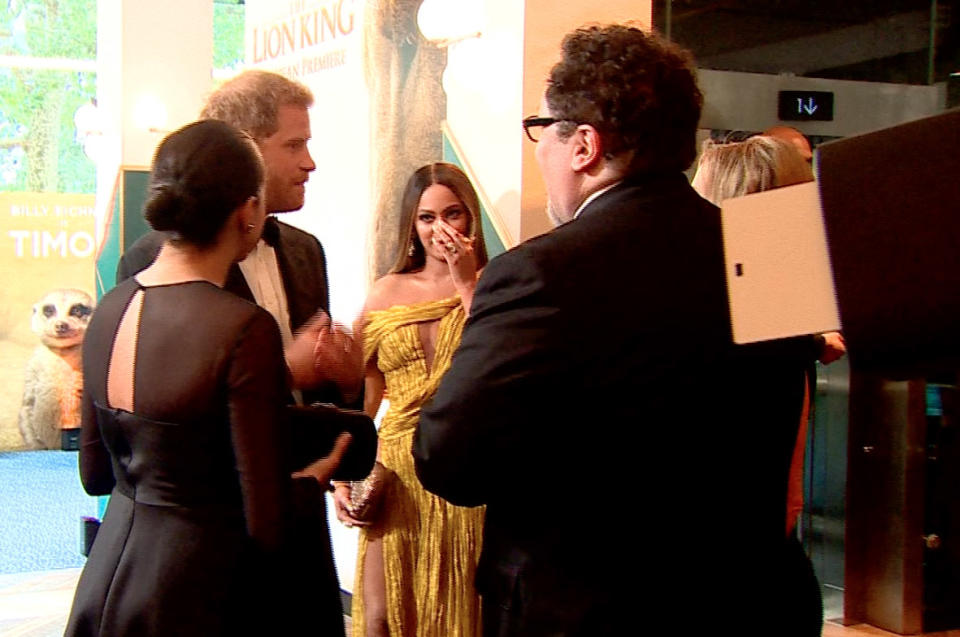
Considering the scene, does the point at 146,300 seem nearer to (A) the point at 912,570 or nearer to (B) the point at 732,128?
(A) the point at 912,570

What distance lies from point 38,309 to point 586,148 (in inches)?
373

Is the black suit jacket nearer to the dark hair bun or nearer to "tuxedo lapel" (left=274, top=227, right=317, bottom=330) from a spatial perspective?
the dark hair bun

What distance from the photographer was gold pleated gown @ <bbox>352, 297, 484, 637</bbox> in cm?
292

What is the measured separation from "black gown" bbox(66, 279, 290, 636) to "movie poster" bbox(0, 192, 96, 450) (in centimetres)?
882

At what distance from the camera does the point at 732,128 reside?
538cm

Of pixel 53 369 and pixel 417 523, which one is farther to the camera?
pixel 53 369

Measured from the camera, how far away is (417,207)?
3170mm

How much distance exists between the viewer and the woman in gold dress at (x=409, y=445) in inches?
115

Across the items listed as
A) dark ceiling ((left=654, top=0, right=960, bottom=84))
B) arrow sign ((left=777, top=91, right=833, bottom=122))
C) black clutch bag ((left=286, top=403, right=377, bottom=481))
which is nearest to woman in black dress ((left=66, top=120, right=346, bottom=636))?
black clutch bag ((left=286, top=403, right=377, bottom=481))

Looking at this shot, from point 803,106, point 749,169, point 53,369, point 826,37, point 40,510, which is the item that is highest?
point 826,37

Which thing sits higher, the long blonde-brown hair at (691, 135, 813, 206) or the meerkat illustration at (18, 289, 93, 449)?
the long blonde-brown hair at (691, 135, 813, 206)

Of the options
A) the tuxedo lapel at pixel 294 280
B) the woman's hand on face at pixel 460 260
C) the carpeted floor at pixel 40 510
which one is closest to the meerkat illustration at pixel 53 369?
the carpeted floor at pixel 40 510

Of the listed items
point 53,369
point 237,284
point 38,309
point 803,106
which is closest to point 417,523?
point 237,284

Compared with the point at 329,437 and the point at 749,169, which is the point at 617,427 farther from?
the point at 749,169
